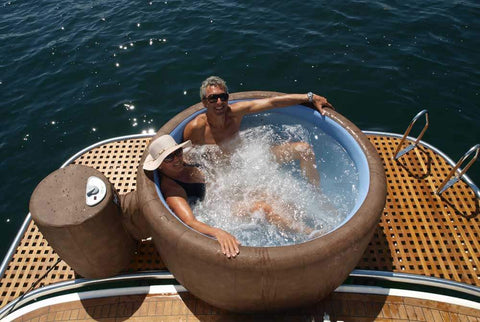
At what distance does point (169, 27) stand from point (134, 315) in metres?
7.67

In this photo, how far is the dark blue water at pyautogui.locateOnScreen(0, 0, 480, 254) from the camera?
6.15 meters

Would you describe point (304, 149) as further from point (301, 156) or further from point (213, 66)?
point (213, 66)

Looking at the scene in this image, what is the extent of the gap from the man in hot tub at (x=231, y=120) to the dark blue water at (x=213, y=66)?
234 centimetres

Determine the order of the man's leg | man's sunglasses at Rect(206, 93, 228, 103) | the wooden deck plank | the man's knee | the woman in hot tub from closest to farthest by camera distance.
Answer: the woman in hot tub, the wooden deck plank, man's sunglasses at Rect(206, 93, 228, 103), the man's leg, the man's knee

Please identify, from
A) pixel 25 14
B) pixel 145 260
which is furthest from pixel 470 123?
pixel 25 14

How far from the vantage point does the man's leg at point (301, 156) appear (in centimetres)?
430

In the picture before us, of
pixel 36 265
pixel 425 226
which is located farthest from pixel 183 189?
pixel 425 226

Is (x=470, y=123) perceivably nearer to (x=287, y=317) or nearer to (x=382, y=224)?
(x=382, y=224)

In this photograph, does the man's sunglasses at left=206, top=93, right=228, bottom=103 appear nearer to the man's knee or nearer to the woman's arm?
the woman's arm

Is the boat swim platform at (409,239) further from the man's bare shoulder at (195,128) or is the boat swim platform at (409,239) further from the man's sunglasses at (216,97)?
the man's sunglasses at (216,97)

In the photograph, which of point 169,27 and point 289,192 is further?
point 169,27

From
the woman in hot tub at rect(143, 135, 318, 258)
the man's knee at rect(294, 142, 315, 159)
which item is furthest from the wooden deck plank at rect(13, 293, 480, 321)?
the man's knee at rect(294, 142, 315, 159)

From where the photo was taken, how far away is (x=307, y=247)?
8.39ft

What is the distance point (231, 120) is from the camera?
447 centimetres
